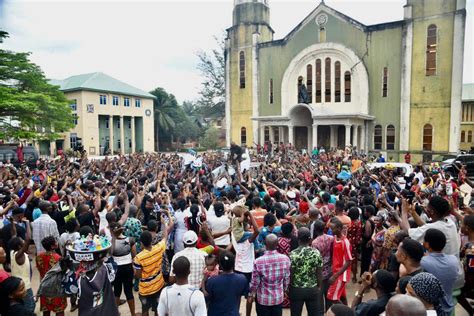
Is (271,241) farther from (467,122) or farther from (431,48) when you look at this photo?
(467,122)

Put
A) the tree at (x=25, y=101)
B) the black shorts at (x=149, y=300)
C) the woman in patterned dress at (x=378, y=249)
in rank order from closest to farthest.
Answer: the black shorts at (x=149, y=300), the woman in patterned dress at (x=378, y=249), the tree at (x=25, y=101)

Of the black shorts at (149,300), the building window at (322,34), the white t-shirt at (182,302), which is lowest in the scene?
the black shorts at (149,300)

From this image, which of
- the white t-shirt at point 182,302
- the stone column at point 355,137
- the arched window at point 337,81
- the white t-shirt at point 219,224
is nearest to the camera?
the white t-shirt at point 182,302

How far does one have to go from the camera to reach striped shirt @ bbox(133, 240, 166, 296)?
4.40 meters

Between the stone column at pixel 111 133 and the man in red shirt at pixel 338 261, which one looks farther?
the stone column at pixel 111 133

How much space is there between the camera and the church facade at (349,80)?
80.3 ft

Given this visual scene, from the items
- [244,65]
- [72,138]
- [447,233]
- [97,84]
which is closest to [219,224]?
[447,233]

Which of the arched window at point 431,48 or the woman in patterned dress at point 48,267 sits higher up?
the arched window at point 431,48

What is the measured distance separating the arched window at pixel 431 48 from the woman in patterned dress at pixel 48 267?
2754 cm

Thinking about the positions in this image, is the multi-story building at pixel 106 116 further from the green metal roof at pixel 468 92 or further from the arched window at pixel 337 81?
the green metal roof at pixel 468 92

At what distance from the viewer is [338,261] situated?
4.49 meters

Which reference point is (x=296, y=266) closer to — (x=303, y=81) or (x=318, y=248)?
(x=318, y=248)

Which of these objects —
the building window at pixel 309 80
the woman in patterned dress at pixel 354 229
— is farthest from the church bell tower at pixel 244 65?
the woman in patterned dress at pixel 354 229

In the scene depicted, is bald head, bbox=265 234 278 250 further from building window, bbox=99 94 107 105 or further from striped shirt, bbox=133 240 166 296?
building window, bbox=99 94 107 105
